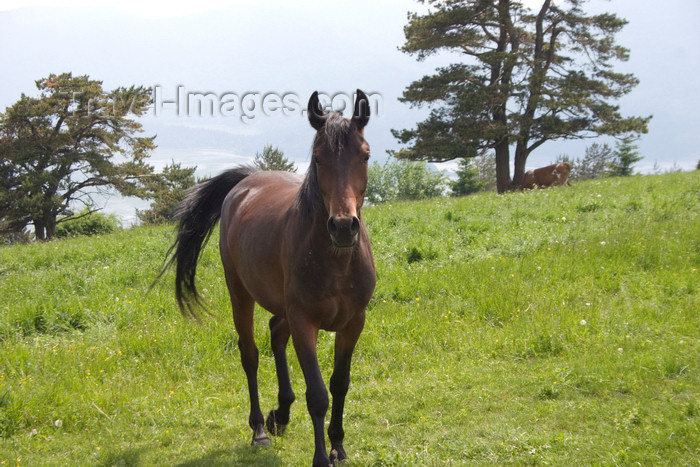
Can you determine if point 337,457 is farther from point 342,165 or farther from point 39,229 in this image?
point 39,229

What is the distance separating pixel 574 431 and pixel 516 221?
8.18 meters

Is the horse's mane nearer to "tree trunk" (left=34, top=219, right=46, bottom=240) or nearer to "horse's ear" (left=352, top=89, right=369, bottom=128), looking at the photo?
"horse's ear" (left=352, top=89, right=369, bottom=128)

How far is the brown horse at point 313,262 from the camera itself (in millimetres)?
3404

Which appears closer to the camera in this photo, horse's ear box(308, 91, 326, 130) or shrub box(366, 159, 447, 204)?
horse's ear box(308, 91, 326, 130)

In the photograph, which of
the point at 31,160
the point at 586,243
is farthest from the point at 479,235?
the point at 31,160

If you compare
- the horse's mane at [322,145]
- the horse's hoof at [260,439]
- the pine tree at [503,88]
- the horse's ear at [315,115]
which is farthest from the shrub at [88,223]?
the horse's ear at [315,115]

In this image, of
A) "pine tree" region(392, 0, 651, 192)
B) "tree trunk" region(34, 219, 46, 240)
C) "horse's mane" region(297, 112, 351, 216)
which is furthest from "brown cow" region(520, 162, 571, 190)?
"tree trunk" region(34, 219, 46, 240)

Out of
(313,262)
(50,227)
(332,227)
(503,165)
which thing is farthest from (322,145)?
(50,227)

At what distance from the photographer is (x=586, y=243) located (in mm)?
9680

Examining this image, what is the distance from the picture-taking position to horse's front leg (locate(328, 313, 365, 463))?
412 cm

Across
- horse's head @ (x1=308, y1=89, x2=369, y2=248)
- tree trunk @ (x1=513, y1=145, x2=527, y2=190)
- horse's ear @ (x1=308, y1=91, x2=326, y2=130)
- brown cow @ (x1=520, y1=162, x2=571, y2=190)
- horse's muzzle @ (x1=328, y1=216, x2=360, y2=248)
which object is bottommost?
horse's muzzle @ (x1=328, y1=216, x2=360, y2=248)

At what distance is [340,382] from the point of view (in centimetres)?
425

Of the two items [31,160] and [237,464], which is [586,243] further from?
[31,160]

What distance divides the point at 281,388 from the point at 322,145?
8.32ft
